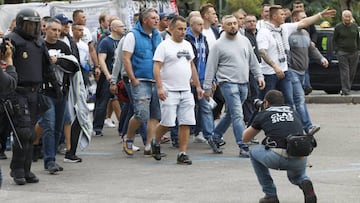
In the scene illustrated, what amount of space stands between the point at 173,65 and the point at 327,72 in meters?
10.9

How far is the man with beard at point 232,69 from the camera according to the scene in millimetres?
11859

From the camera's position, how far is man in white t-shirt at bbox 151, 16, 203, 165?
11312mm

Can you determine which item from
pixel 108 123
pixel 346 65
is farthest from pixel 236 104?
pixel 346 65

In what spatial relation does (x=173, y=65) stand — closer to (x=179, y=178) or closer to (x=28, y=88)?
(x=179, y=178)

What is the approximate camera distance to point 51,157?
10680 mm

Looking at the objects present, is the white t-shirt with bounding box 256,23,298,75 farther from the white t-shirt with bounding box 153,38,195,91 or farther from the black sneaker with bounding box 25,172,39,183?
the black sneaker with bounding box 25,172,39,183

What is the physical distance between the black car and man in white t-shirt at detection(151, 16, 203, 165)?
10.6 meters

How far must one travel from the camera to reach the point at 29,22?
9.88 m

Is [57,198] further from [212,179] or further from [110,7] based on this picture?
[110,7]


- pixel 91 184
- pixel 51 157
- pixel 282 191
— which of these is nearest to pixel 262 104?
pixel 282 191

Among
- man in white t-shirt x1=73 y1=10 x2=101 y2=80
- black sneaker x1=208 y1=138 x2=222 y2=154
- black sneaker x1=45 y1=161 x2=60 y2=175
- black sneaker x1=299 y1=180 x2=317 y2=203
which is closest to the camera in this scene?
black sneaker x1=299 y1=180 x2=317 y2=203

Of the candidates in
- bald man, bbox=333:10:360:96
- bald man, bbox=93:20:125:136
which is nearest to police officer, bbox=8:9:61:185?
bald man, bbox=93:20:125:136

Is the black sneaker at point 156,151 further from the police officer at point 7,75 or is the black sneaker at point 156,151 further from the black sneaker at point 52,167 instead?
the police officer at point 7,75

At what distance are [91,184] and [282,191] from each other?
6.71ft
